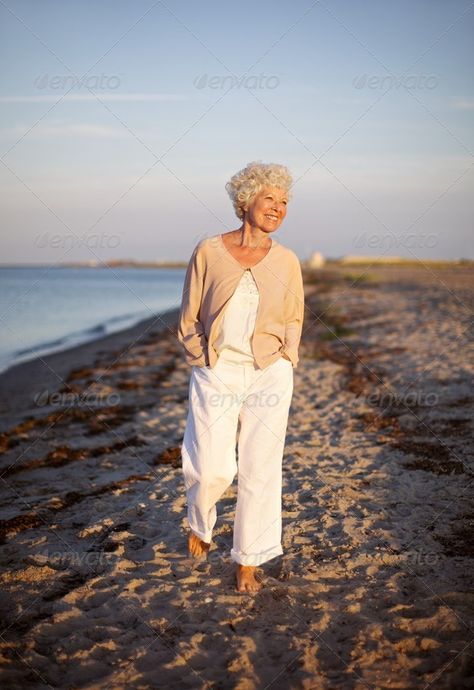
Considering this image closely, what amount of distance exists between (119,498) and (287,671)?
258cm

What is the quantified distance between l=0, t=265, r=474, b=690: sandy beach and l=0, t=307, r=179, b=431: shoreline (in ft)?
3.39

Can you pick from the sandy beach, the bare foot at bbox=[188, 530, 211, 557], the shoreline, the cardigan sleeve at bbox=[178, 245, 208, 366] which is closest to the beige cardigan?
the cardigan sleeve at bbox=[178, 245, 208, 366]

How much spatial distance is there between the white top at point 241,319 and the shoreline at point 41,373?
5.67m

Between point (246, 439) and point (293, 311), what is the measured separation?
0.86 m

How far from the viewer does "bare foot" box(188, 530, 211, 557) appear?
3.81 meters


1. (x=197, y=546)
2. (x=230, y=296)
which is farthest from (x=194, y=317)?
(x=197, y=546)

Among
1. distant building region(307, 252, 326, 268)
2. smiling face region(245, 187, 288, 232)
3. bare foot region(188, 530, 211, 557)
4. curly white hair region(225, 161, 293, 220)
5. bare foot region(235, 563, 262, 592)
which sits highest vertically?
distant building region(307, 252, 326, 268)

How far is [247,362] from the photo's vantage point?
11.4 ft

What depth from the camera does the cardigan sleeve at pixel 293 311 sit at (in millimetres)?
3525

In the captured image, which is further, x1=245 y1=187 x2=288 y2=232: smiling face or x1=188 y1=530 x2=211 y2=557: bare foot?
x1=188 y1=530 x2=211 y2=557: bare foot

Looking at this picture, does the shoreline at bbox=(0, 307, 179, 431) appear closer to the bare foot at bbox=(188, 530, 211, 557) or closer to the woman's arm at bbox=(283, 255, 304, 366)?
the bare foot at bbox=(188, 530, 211, 557)

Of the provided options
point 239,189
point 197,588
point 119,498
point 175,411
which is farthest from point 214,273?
point 175,411

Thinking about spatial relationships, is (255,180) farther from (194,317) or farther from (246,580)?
(246,580)

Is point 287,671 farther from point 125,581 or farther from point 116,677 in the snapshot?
point 125,581
